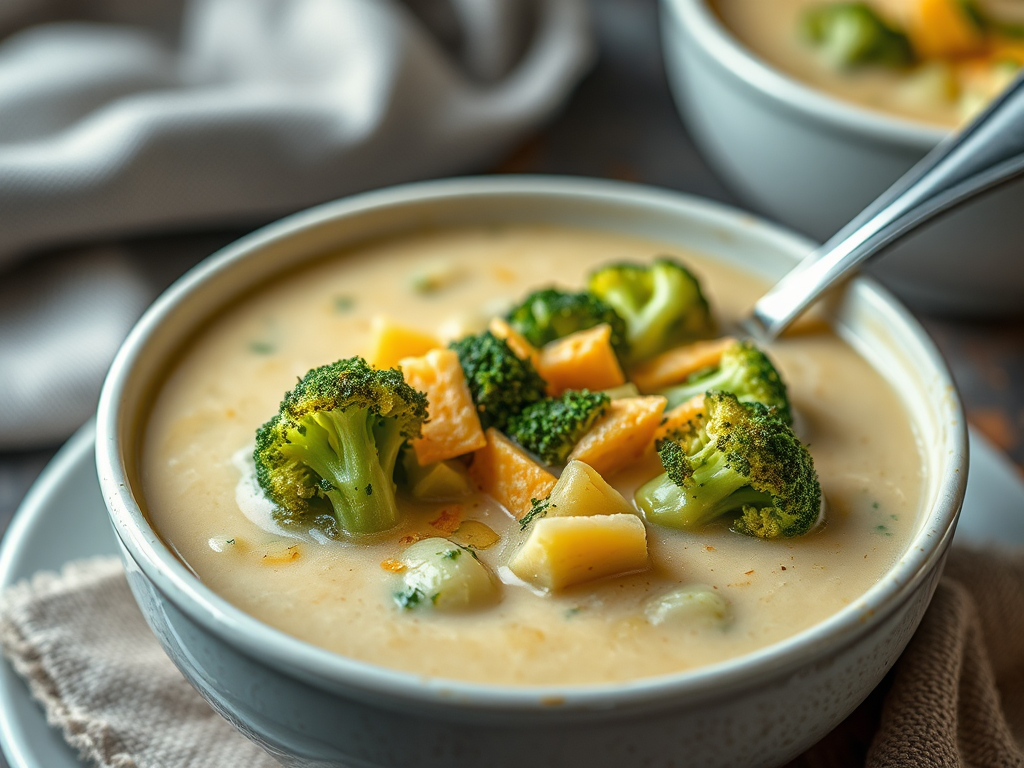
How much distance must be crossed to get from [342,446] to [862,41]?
6.92 ft

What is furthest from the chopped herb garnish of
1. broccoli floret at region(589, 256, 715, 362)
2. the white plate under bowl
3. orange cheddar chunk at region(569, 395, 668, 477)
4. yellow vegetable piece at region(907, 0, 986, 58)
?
yellow vegetable piece at region(907, 0, 986, 58)

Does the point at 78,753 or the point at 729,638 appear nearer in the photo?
the point at 729,638

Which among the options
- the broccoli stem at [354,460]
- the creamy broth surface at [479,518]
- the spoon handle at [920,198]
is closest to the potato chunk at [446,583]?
the creamy broth surface at [479,518]

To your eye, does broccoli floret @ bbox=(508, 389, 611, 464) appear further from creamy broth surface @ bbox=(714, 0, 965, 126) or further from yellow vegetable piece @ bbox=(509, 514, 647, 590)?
creamy broth surface @ bbox=(714, 0, 965, 126)

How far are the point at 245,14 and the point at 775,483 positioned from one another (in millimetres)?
2498

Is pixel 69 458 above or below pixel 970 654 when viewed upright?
above

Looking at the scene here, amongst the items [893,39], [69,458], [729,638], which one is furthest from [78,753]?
[893,39]

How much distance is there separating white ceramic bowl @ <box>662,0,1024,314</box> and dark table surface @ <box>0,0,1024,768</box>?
0.11m

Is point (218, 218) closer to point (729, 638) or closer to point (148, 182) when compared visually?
Result: point (148, 182)

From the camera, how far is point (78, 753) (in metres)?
1.90

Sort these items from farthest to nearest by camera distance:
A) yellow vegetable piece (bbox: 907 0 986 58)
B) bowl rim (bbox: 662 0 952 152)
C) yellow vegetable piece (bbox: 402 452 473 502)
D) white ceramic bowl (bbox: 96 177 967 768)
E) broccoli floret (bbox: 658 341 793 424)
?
1. yellow vegetable piece (bbox: 907 0 986 58)
2. bowl rim (bbox: 662 0 952 152)
3. broccoli floret (bbox: 658 341 793 424)
4. yellow vegetable piece (bbox: 402 452 473 502)
5. white ceramic bowl (bbox: 96 177 967 768)

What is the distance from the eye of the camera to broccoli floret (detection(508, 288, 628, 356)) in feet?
7.13

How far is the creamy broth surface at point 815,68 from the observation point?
3.12 meters

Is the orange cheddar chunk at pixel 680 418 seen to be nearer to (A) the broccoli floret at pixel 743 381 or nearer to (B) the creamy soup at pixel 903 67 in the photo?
(A) the broccoli floret at pixel 743 381
